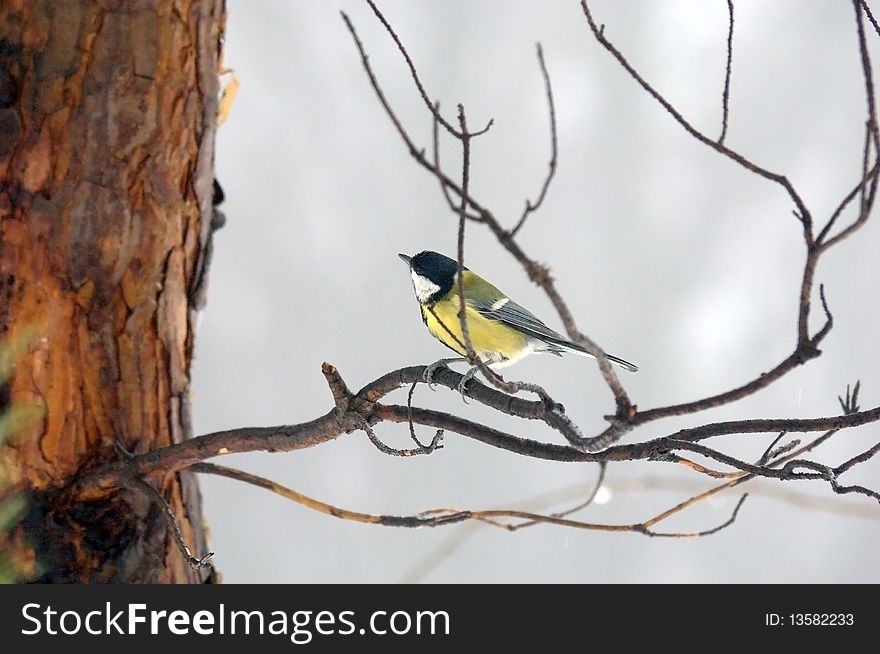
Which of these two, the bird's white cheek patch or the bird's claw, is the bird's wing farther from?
the bird's claw

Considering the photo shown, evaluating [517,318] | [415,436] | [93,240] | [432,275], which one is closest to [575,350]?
[517,318]

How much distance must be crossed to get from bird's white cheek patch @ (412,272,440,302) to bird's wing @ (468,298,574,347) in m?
0.06

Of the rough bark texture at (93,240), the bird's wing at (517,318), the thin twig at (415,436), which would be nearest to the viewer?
the thin twig at (415,436)

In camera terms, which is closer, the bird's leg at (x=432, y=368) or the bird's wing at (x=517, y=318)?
the bird's leg at (x=432, y=368)

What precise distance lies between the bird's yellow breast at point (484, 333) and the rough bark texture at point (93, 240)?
1.19 feet

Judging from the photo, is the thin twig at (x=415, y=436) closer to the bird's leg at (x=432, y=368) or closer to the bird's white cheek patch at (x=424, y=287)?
the bird's leg at (x=432, y=368)

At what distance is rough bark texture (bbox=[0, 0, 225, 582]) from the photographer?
1.02m

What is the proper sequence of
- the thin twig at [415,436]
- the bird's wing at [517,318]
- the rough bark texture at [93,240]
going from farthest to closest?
the bird's wing at [517,318] → the rough bark texture at [93,240] → the thin twig at [415,436]

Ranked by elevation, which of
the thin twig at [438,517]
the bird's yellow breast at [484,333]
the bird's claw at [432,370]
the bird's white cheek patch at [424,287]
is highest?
the bird's white cheek patch at [424,287]

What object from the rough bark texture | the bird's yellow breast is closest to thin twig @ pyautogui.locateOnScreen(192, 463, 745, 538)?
the rough bark texture

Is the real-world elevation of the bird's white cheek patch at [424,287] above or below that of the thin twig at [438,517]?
above

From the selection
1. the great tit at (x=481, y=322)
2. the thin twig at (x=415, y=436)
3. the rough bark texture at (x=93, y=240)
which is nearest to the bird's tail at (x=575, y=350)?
the great tit at (x=481, y=322)

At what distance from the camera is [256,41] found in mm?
2158

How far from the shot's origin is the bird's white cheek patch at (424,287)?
124cm
